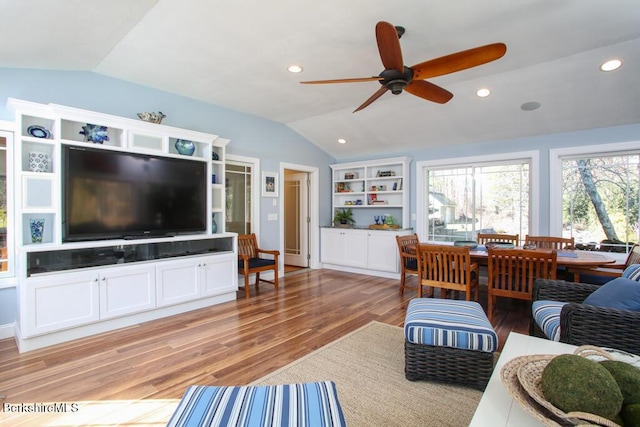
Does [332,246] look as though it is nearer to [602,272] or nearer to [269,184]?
[269,184]

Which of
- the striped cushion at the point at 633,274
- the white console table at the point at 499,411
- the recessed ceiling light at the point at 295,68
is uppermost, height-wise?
the recessed ceiling light at the point at 295,68

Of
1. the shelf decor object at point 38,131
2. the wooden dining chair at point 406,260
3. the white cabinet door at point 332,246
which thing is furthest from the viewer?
the white cabinet door at point 332,246

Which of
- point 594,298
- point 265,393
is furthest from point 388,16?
point 265,393

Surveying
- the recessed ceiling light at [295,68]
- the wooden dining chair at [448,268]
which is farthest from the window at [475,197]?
the recessed ceiling light at [295,68]

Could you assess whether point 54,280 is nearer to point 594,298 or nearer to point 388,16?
point 388,16

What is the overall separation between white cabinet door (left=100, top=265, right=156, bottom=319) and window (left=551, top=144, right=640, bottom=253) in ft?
17.6

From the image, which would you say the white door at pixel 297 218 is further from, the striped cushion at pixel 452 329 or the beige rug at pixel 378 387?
the striped cushion at pixel 452 329

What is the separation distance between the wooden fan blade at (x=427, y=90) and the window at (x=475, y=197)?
2779 mm

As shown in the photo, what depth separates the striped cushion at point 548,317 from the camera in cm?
206

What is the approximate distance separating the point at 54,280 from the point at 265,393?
2.64 metres

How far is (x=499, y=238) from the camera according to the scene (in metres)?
4.62

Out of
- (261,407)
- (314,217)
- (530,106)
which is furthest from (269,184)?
(261,407)

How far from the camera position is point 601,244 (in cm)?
437

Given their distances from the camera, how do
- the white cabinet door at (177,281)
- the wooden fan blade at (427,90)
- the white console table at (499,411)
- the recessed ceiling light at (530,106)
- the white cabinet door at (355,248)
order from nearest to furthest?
the white console table at (499,411)
the wooden fan blade at (427,90)
the white cabinet door at (177,281)
the recessed ceiling light at (530,106)
the white cabinet door at (355,248)
